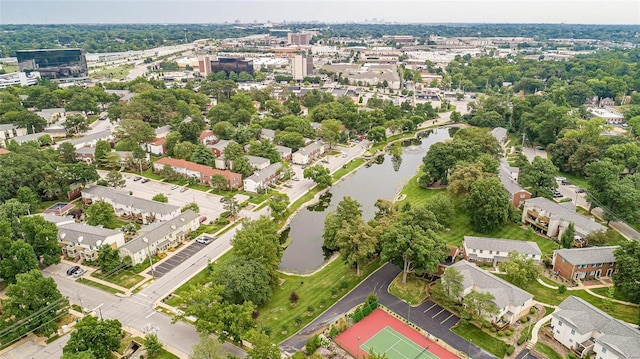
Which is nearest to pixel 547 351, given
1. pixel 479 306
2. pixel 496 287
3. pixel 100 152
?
pixel 479 306

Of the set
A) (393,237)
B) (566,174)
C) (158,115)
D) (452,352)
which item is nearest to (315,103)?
(158,115)

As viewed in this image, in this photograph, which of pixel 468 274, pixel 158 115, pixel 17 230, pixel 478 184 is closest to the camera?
pixel 468 274

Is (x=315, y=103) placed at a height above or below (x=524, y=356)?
above

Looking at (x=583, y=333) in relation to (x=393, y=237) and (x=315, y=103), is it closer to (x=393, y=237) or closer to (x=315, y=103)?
(x=393, y=237)

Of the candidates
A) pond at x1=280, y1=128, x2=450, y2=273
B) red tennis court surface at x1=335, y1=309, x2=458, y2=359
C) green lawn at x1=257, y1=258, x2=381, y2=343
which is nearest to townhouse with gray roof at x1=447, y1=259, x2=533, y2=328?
red tennis court surface at x1=335, y1=309, x2=458, y2=359

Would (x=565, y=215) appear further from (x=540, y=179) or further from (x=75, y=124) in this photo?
(x=75, y=124)

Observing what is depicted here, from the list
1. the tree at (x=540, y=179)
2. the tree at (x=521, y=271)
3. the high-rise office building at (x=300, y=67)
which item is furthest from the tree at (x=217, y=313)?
the high-rise office building at (x=300, y=67)

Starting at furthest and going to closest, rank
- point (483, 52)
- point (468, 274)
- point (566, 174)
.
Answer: point (483, 52), point (566, 174), point (468, 274)
